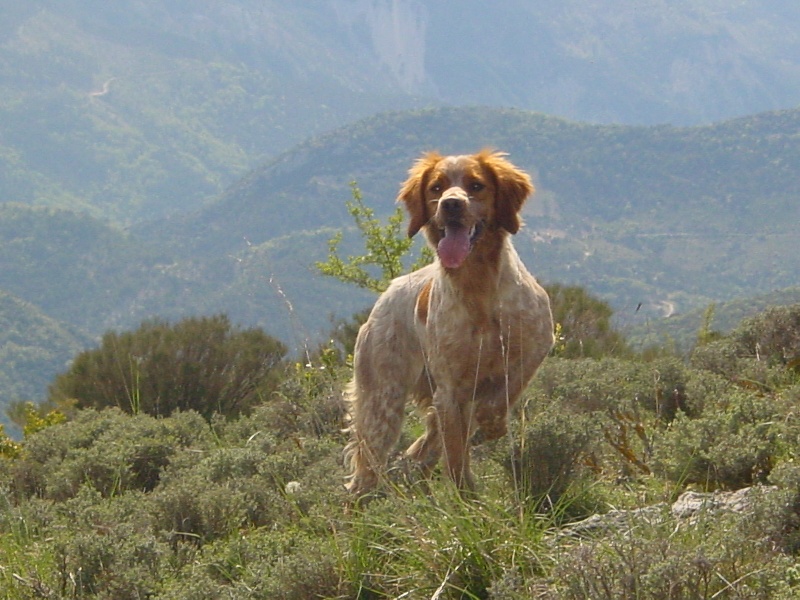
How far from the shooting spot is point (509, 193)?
5.38m

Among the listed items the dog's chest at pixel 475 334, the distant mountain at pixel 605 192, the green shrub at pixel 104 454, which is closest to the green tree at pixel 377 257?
the green shrub at pixel 104 454

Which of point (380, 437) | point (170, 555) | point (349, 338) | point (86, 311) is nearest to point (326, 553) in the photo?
point (170, 555)

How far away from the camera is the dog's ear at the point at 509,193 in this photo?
5359 millimetres

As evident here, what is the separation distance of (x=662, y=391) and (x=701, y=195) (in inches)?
5967

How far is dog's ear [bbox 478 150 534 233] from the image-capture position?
5359mm

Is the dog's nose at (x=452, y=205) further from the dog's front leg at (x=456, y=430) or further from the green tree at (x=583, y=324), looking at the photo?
the green tree at (x=583, y=324)

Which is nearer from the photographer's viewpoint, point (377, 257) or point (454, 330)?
point (454, 330)

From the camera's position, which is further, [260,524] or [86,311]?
[86,311]

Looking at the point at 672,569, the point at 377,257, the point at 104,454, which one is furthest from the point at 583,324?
the point at 672,569

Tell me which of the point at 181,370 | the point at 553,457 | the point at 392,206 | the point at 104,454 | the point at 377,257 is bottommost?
the point at 392,206

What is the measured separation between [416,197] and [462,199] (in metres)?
0.49

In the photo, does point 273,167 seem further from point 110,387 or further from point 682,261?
point 110,387

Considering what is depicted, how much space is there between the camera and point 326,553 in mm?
3979

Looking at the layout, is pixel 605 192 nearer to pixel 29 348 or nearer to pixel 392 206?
pixel 392 206
